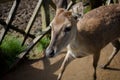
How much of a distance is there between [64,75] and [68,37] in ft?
5.11

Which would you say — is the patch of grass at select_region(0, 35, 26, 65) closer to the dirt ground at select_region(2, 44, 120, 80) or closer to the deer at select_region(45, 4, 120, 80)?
the dirt ground at select_region(2, 44, 120, 80)

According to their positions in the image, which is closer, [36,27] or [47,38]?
[47,38]

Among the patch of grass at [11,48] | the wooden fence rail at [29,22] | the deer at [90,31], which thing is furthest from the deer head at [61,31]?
the patch of grass at [11,48]

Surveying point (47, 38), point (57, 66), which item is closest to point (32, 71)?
point (57, 66)

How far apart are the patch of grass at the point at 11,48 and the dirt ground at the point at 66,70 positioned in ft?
1.04

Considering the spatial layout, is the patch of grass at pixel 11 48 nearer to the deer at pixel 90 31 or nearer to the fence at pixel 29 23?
the fence at pixel 29 23

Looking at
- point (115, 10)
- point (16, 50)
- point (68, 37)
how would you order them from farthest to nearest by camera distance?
1. point (16, 50)
2. point (115, 10)
3. point (68, 37)

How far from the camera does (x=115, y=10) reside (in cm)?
639

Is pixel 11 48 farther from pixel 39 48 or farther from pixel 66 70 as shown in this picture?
pixel 66 70

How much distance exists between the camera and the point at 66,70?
22.4 ft

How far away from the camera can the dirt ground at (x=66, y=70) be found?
6.58m

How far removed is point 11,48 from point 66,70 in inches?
62.5

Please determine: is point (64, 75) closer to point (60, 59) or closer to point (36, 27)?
point (60, 59)

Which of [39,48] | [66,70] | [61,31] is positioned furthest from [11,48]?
[61,31]
